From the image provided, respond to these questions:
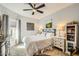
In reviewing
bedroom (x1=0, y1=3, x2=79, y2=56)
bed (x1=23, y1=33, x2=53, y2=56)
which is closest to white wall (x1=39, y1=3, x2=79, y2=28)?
bedroom (x1=0, y1=3, x2=79, y2=56)

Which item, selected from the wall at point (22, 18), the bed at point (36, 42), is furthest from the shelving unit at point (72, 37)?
the wall at point (22, 18)

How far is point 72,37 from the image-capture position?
201 cm

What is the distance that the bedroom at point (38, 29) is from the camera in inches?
77.6

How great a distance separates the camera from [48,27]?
2.02 metres

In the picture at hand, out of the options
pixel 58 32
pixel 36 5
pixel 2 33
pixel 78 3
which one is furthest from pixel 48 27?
pixel 2 33

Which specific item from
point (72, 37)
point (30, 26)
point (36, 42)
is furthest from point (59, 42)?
point (30, 26)

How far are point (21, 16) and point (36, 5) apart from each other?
0.32 m

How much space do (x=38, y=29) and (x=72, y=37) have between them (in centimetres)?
60

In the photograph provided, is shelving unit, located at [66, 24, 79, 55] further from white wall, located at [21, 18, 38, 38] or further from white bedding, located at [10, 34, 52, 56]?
white wall, located at [21, 18, 38, 38]

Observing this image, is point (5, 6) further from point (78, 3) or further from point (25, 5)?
point (78, 3)

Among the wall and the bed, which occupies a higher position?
the wall

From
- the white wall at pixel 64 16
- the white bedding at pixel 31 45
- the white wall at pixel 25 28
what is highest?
the white wall at pixel 64 16

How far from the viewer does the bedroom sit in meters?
1.97

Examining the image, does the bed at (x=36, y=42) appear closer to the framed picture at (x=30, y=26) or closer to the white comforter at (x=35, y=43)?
the white comforter at (x=35, y=43)
